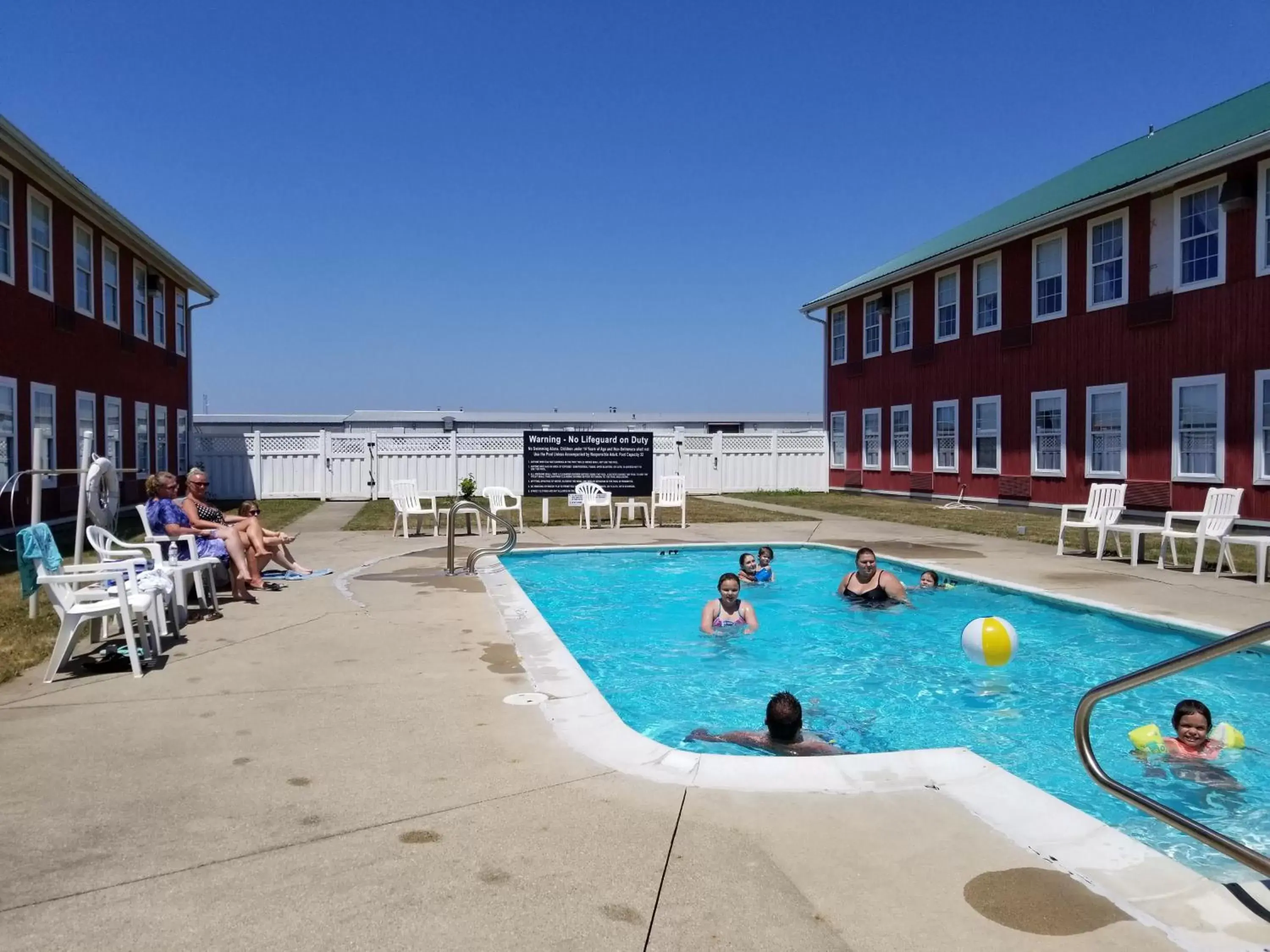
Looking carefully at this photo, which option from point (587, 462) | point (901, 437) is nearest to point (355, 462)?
point (587, 462)

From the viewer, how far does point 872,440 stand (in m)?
27.1

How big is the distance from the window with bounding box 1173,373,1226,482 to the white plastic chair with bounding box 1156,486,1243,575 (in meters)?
4.29

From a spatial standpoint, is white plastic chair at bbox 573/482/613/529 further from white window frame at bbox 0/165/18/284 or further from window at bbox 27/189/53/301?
window at bbox 27/189/53/301

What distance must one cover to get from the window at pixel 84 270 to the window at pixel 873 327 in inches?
796

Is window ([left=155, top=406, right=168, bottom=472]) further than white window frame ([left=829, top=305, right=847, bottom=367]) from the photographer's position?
No

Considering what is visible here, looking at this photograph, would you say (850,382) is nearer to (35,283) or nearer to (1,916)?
(35,283)

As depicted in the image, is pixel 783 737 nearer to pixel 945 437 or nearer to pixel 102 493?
pixel 102 493

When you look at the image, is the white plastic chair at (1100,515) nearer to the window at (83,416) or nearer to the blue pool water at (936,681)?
the blue pool water at (936,681)

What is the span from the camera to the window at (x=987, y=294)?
2142 centimetres

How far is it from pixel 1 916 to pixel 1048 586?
9.52 meters

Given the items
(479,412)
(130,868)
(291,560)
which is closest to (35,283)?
(291,560)

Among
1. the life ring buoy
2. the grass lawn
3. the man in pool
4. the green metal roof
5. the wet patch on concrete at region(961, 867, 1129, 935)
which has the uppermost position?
the green metal roof

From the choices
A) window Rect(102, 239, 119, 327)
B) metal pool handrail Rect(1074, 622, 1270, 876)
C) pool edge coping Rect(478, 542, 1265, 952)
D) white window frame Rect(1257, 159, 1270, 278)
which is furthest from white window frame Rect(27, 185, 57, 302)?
white window frame Rect(1257, 159, 1270, 278)

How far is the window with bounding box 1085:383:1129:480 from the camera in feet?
58.0
